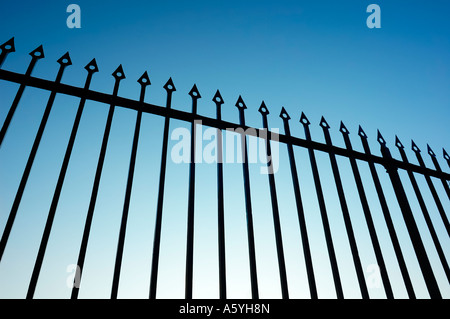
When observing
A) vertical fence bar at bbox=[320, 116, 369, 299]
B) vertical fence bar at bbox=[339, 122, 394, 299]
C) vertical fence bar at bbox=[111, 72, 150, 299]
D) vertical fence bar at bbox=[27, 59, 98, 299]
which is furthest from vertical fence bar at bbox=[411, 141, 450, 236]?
vertical fence bar at bbox=[27, 59, 98, 299]

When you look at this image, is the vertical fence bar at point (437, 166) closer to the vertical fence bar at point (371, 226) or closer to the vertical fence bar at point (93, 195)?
the vertical fence bar at point (371, 226)

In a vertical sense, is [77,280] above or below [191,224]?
below

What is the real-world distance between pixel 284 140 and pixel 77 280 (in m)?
2.07

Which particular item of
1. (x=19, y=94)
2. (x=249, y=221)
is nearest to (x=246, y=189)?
(x=249, y=221)

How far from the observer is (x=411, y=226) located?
2830mm

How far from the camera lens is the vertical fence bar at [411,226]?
8.39 feet

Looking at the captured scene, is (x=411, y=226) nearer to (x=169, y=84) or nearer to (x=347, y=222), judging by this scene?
(x=347, y=222)

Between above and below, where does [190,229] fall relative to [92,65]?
below

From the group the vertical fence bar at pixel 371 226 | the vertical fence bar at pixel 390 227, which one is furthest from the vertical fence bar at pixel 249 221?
the vertical fence bar at pixel 390 227

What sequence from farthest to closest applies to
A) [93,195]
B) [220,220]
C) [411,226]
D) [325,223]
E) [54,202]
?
1. [411,226]
2. [325,223]
3. [220,220]
4. [93,195]
5. [54,202]
